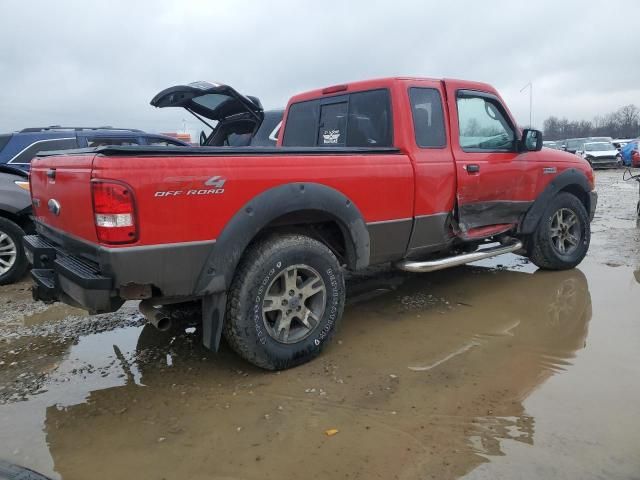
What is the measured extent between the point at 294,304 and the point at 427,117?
206 centimetres

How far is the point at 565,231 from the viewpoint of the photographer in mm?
5648

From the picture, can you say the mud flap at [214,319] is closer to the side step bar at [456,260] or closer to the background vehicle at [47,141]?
the side step bar at [456,260]

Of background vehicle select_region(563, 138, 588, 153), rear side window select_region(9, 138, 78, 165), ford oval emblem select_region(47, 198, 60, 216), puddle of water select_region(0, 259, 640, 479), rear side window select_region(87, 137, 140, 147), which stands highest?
background vehicle select_region(563, 138, 588, 153)

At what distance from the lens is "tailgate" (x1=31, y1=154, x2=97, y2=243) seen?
2.79 meters

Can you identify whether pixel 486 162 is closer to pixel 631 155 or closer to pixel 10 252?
pixel 10 252

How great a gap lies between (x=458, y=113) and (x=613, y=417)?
2.80 meters

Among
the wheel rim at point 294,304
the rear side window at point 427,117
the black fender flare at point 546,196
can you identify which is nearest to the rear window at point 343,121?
the rear side window at point 427,117

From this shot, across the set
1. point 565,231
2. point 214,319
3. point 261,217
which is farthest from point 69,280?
point 565,231

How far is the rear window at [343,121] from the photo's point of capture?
4.28m

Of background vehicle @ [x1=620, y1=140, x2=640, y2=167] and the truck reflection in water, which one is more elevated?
background vehicle @ [x1=620, y1=140, x2=640, y2=167]

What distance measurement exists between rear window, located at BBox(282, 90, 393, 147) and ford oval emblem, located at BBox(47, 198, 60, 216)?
7.94ft

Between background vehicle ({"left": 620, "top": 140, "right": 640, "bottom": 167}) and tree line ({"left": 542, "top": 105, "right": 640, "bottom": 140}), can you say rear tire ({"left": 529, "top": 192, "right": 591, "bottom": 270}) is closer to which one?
background vehicle ({"left": 620, "top": 140, "right": 640, "bottom": 167})

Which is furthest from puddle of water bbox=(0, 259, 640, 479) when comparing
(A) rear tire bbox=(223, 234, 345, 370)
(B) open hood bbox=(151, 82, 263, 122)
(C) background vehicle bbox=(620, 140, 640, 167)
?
(C) background vehicle bbox=(620, 140, 640, 167)

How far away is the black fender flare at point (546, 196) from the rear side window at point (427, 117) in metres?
1.48
